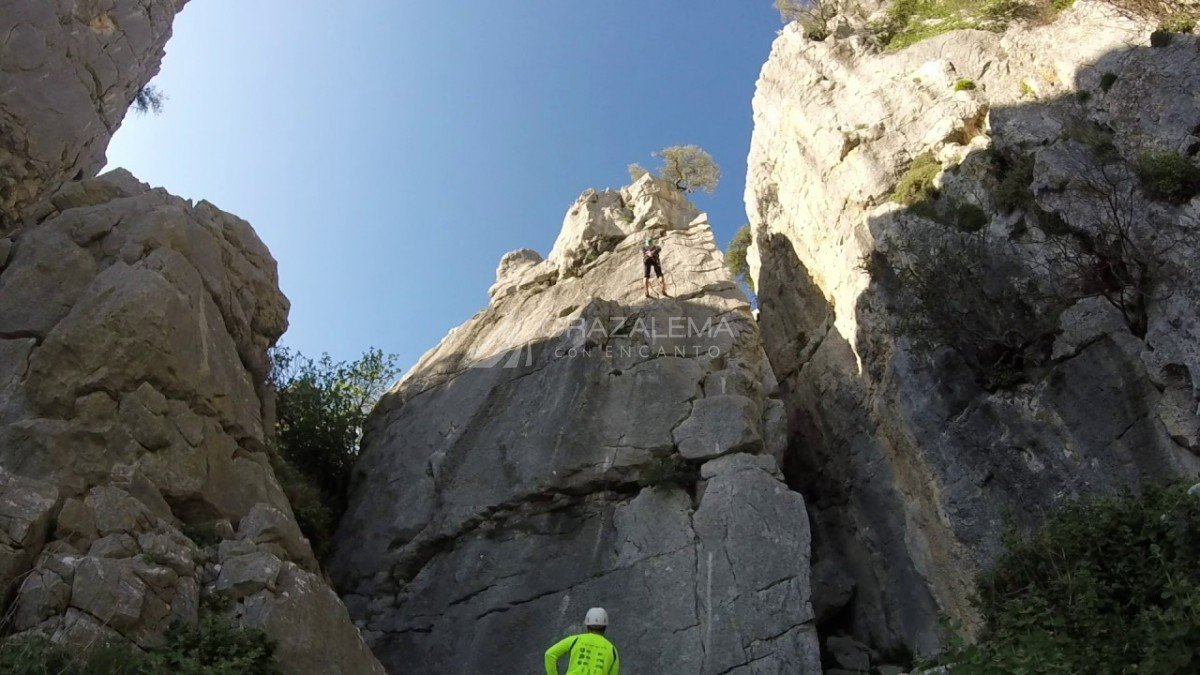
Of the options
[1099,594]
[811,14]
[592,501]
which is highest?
[811,14]

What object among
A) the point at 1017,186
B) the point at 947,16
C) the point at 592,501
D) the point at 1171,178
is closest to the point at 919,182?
the point at 1017,186

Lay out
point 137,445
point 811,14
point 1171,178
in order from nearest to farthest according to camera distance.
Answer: point 137,445 < point 1171,178 < point 811,14

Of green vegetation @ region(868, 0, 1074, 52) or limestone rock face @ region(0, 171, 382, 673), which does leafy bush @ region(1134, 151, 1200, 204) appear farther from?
limestone rock face @ region(0, 171, 382, 673)

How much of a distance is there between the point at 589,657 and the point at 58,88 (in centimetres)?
2122

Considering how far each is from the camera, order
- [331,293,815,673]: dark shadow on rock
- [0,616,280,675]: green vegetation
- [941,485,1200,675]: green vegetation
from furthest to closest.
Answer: [331,293,815,673]: dark shadow on rock
[0,616,280,675]: green vegetation
[941,485,1200,675]: green vegetation

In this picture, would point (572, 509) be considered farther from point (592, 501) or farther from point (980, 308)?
point (980, 308)

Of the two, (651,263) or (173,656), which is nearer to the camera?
(173,656)

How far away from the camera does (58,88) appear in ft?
73.5

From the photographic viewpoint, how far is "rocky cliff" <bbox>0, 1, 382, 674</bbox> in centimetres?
1167

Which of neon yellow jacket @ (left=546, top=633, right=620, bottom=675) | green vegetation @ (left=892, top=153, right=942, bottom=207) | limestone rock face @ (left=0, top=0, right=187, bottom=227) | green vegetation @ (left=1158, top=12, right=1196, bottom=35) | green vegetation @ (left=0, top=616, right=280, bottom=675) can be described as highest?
limestone rock face @ (left=0, top=0, right=187, bottom=227)

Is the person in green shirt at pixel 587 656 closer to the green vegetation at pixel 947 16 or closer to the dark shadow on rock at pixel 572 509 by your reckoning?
the dark shadow on rock at pixel 572 509

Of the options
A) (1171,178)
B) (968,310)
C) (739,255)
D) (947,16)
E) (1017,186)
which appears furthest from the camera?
(739,255)

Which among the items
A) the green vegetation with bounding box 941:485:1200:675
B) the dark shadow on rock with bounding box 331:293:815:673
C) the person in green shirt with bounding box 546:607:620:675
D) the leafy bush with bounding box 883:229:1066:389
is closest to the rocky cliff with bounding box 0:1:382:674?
the dark shadow on rock with bounding box 331:293:815:673

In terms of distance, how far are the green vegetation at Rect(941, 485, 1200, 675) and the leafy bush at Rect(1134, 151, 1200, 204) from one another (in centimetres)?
600
